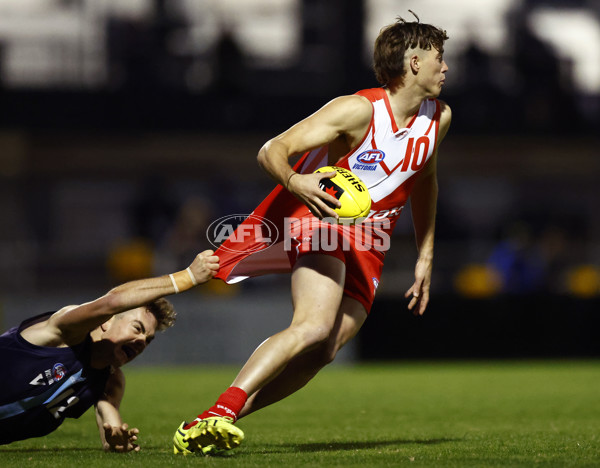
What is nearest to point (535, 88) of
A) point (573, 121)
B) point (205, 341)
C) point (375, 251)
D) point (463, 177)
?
point (573, 121)

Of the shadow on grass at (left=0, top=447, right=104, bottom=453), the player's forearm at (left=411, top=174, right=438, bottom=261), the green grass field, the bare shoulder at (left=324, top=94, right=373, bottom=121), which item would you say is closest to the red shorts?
the player's forearm at (left=411, top=174, right=438, bottom=261)

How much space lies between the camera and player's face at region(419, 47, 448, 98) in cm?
582

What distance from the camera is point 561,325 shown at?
588 inches

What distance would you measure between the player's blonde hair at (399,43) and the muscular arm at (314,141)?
0.90ft

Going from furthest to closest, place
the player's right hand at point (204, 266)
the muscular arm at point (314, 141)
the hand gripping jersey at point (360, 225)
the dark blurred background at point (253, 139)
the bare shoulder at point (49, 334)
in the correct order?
1. the dark blurred background at point (253, 139)
2. the hand gripping jersey at point (360, 225)
3. the bare shoulder at point (49, 334)
4. the player's right hand at point (204, 266)
5. the muscular arm at point (314, 141)

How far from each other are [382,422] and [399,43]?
2915mm

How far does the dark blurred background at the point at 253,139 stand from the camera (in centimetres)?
1506

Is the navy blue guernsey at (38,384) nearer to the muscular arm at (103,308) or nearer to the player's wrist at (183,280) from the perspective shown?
the muscular arm at (103,308)

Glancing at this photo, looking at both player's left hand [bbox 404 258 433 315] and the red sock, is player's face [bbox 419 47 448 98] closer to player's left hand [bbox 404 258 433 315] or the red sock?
player's left hand [bbox 404 258 433 315]

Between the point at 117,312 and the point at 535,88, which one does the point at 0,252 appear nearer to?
the point at 535,88

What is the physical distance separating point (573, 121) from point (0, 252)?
1061 centimetres

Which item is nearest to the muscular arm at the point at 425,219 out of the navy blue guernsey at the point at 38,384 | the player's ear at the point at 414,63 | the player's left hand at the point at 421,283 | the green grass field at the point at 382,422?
the player's left hand at the point at 421,283

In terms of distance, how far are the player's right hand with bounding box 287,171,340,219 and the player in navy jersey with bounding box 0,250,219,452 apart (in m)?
0.61

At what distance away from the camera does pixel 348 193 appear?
5.29 m
